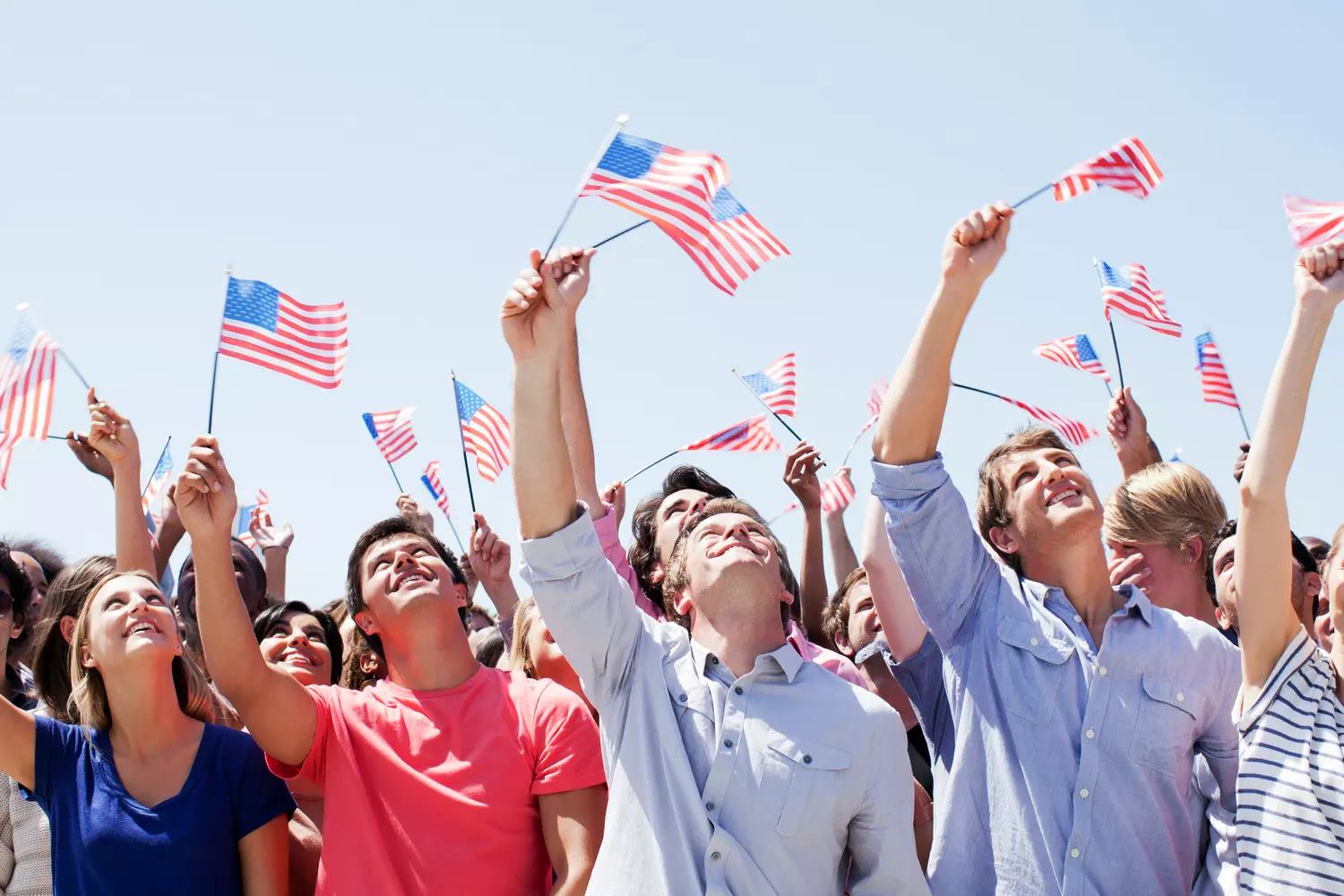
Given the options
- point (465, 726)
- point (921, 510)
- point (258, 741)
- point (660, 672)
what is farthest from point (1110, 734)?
point (258, 741)

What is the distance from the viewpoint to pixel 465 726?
439cm

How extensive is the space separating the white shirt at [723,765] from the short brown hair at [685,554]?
0.52 m

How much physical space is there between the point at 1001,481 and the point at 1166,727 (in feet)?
3.36

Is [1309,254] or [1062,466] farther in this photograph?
[1062,466]

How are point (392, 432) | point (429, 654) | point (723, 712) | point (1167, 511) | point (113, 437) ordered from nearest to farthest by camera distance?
point (723, 712) → point (429, 654) → point (113, 437) → point (1167, 511) → point (392, 432)

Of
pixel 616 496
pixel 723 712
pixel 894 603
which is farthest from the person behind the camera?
pixel 616 496

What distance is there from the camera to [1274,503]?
3.58 m

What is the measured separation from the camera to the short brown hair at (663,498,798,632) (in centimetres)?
441

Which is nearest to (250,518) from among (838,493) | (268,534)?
(268,534)

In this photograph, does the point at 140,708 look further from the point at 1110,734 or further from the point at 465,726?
the point at 1110,734

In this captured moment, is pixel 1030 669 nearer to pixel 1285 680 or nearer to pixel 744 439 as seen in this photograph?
pixel 1285 680

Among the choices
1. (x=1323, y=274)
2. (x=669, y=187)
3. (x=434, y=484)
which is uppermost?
(x=669, y=187)

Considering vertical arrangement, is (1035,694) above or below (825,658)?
above

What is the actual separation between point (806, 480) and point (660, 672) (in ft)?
11.9
